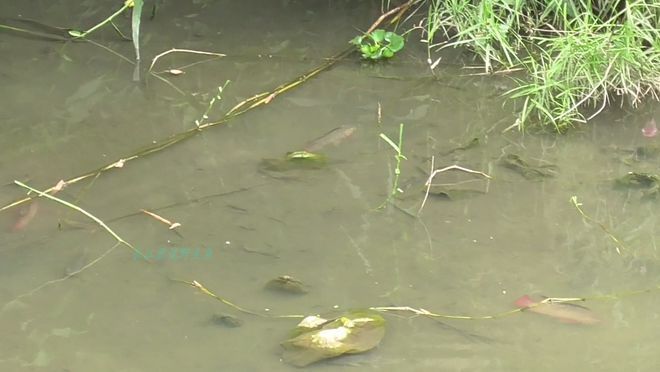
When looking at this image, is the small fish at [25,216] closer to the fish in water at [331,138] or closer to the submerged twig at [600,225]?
the fish in water at [331,138]

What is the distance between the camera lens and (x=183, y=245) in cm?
214

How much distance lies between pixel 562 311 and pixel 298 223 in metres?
0.72

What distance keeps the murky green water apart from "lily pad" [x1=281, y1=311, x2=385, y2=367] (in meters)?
0.03

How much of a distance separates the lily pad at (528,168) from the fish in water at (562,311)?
59 cm

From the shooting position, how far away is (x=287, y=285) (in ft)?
6.59


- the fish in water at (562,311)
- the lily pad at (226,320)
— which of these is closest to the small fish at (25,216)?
the lily pad at (226,320)

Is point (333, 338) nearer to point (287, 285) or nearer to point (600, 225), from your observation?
point (287, 285)

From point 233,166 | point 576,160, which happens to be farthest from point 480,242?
point 233,166

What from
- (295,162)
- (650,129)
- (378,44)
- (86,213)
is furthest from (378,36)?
(86,213)

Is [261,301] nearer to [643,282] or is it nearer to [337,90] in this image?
[643,282]

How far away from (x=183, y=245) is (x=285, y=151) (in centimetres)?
55

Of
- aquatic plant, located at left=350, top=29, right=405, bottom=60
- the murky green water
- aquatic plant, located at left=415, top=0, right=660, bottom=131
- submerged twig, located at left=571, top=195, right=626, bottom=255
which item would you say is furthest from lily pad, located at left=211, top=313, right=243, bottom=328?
aquatic plant, located at left=350, top=29, right=405, bottom=60

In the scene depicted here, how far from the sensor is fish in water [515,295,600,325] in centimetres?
194

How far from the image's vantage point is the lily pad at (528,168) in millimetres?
2508
